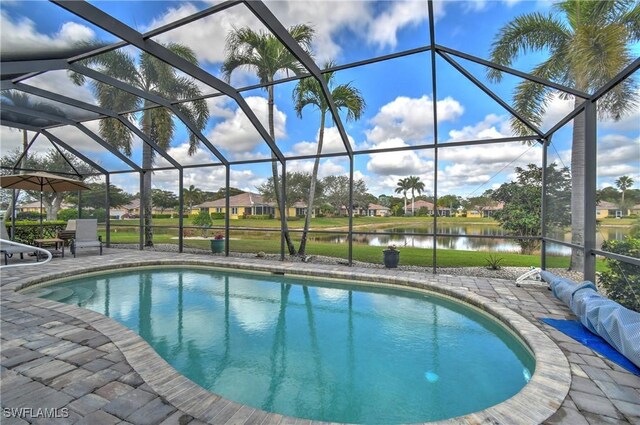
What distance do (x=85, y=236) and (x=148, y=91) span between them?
4.95m

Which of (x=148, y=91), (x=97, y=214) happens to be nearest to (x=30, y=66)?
(x=148, y=91)

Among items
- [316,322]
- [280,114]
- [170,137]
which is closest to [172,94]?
[170,137]

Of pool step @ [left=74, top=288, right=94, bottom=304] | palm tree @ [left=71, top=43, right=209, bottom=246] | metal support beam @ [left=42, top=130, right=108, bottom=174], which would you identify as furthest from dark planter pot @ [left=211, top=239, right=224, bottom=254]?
metal support beam @ [left=42, top=130, right=108, bottom=174]

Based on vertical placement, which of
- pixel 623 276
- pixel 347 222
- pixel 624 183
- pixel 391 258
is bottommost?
pixel 391 258

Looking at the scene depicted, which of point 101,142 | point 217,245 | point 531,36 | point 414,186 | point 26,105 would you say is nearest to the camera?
point 531,36

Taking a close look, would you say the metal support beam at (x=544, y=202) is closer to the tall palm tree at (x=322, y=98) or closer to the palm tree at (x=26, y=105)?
the tall palm tree at (x=322, y=98)

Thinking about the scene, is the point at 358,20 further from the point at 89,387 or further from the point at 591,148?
the point at 89,387

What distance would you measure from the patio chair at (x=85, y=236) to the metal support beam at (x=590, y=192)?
11838 mm

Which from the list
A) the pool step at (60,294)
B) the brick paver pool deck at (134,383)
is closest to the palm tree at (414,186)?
the brick paver pool deck at (134,383)

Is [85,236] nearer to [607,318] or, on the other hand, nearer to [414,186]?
[414,186]

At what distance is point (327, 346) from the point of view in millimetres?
4000

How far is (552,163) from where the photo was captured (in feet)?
20.2

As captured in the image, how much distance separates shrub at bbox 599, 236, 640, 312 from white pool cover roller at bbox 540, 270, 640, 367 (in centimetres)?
35

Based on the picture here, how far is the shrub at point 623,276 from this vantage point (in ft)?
12.6
